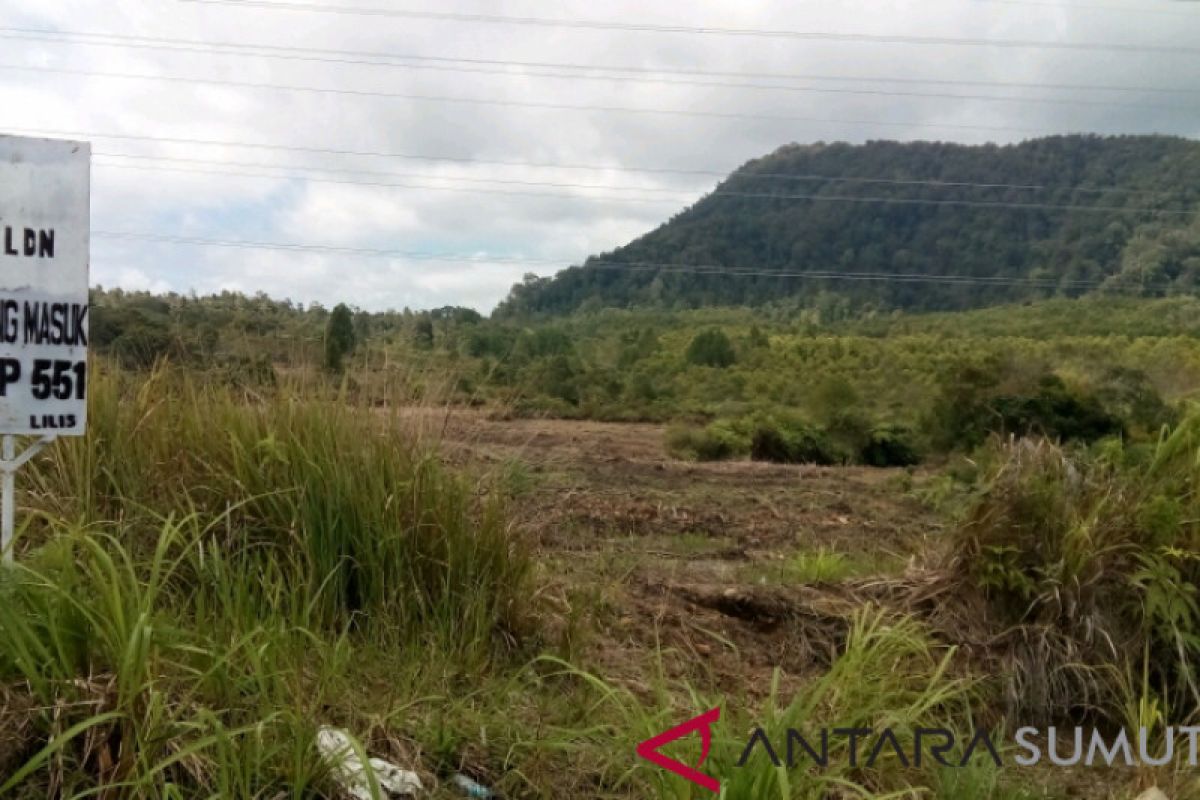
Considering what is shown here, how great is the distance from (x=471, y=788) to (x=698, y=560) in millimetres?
3955

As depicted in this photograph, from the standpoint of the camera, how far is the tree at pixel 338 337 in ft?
15.4

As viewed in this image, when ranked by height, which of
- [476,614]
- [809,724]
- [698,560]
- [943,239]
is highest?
[943,239]

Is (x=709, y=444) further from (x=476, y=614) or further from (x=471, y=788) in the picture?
(x=471, y=788)

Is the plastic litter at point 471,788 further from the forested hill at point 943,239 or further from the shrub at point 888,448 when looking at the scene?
the forested hill at point 943,239

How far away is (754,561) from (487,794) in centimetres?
408

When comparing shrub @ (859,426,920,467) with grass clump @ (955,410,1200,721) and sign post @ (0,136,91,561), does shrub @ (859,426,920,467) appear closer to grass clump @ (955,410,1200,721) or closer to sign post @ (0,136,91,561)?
grass clump @ (955,410,1200,721)

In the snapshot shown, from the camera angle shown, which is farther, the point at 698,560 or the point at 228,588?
the point at 698,560

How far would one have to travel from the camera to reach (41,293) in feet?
11.9

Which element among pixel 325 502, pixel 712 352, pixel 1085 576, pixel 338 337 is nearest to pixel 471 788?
pixel 325 502

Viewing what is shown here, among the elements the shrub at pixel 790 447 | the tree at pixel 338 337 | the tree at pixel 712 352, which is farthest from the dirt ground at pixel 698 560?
the tree at pixel 712 352

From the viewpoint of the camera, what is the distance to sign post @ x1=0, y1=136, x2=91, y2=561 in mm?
3555
